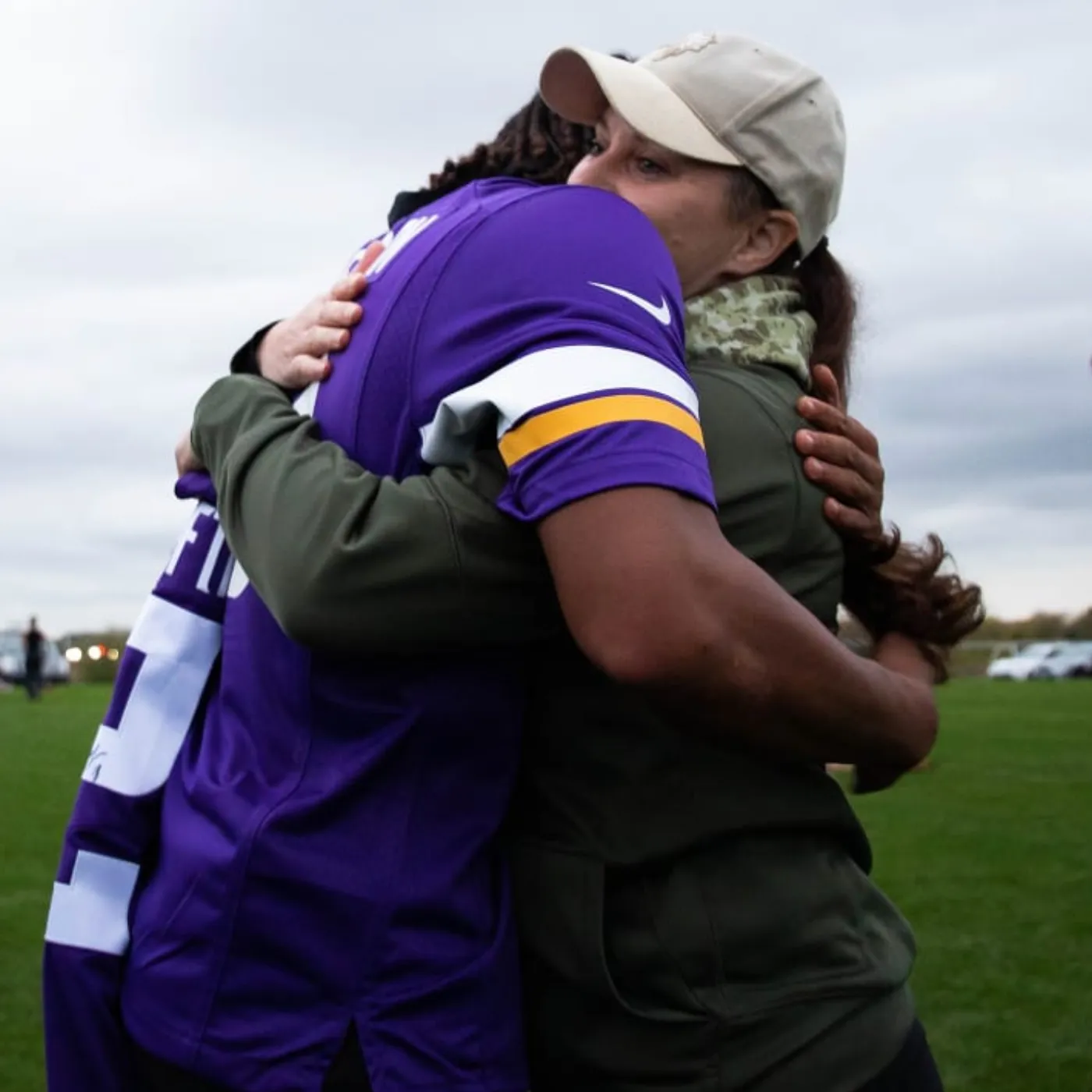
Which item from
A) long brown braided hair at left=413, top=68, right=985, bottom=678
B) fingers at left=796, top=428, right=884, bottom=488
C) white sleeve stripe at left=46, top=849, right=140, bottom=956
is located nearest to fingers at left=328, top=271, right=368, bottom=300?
long brown braided hair at left=413, top=68, right=985, bottom=678

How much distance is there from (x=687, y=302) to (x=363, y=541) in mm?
656

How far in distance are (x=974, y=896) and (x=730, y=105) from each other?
7852 millimetres

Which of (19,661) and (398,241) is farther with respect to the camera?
(19,661)

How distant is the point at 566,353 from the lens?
5.64 ft

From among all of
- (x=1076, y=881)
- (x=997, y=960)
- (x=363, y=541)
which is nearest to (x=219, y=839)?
(x=363, y=541)

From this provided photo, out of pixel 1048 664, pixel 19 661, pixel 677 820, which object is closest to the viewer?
pixel 677 820

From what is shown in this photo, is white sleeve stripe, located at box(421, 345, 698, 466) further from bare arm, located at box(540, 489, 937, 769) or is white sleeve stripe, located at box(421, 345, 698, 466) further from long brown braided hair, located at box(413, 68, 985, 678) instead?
long brown braided hair, located at box(413, 68, 985, 678)

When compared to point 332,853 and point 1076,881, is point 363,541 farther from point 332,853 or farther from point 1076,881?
point 1076,881

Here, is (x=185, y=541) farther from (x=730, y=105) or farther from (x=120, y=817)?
(x=730, y=105)

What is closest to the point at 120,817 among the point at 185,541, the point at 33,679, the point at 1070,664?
the point at 185,541

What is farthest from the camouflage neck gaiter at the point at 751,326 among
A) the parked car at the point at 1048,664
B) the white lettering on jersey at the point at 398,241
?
the parked car at the point at 1048,664

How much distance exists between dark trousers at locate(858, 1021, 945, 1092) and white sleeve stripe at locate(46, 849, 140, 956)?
0.92 m

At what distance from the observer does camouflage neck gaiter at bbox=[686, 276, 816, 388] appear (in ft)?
7.07

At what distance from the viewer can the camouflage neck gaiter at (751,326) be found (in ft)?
7.07
